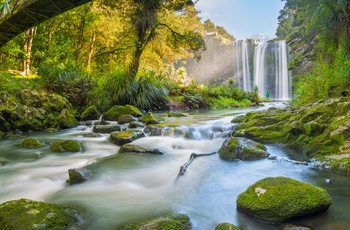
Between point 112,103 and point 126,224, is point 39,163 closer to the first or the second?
point 126,224

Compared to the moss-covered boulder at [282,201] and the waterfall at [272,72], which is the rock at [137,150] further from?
the waterfall at [272,72]

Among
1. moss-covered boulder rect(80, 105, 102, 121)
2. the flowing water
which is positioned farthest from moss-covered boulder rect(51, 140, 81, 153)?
moss-covered boulder rect(80, 105, 102, 121)

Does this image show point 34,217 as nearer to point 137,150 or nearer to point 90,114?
point 137,150

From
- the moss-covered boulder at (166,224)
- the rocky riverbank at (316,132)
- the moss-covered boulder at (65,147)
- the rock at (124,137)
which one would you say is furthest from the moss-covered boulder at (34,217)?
the rocky riverbank at (316,132)

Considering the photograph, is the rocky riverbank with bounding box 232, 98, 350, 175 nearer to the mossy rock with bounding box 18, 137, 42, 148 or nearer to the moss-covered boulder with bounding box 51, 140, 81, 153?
the moss-covered boulder with bounding box 51, 140, 81, 153

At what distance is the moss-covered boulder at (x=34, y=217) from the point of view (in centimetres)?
234

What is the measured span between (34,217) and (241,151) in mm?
3384

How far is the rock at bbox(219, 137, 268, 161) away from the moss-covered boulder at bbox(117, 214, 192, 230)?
7.40 feet

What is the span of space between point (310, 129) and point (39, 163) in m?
5.06

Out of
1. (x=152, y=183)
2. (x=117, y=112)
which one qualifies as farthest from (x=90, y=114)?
(x=152, y=183)

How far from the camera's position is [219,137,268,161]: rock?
4.67 metres

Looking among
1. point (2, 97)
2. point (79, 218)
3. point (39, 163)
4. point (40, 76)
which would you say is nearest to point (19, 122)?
point (2, 97)

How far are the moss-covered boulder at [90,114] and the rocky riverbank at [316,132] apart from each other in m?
5.87

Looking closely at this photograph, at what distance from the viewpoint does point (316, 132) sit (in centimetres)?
492
